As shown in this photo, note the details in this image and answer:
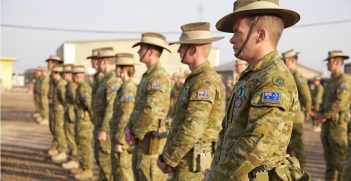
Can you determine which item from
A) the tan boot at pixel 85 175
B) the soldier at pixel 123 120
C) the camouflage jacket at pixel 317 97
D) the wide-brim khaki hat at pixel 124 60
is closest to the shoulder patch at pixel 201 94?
the soldier at pixel 123 120

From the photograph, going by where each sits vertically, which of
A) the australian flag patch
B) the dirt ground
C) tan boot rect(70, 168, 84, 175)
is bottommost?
the dirt ground

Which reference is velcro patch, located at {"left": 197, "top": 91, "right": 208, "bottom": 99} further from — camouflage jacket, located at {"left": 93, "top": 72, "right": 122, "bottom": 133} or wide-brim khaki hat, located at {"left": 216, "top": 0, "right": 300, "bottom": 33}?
camouflage jacket, located at {"left": 93, "top": 72, "right": 122, "bottom": 133}

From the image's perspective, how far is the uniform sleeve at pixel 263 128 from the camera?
2.06 metres

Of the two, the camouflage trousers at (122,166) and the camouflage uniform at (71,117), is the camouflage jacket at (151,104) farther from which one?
the camouflage uniform at (71,117)

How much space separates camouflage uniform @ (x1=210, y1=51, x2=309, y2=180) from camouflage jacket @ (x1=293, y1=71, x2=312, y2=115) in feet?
15.6

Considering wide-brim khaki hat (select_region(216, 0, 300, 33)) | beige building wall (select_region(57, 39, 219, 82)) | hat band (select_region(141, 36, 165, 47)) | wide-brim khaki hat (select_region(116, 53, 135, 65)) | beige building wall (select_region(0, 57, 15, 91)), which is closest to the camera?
wide-brim khaki hat (select_region(216, 0, 300, 33))

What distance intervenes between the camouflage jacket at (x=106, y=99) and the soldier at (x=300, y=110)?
3218 mm

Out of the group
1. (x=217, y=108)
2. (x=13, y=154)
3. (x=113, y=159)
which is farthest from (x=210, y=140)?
(x=13, y=154)

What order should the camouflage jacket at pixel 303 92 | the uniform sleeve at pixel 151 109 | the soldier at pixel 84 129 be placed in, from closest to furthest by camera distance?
the uniform sleeve at pixel 151 109 < the camouflage jacket at pixel 303 92 < the soldier at pixel 84 129

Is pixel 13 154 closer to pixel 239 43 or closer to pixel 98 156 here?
pixel 98 156

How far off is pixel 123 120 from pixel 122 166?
659 millimetres

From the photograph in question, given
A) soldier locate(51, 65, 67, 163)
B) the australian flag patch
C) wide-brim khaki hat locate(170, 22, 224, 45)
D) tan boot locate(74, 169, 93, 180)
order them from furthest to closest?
soldier locate(51, 65, 67, 163) → tan boot locate(74, 169, 93, 180) → wide-brim khaki hat locate(170, 22, 224, 45) → the australian flag patch

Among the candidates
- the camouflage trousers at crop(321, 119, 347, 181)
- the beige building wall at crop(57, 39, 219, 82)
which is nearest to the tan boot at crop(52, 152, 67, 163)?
the camouflage trousers at crop(321, 119, 347, 181)

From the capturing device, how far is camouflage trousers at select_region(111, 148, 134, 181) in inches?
202
